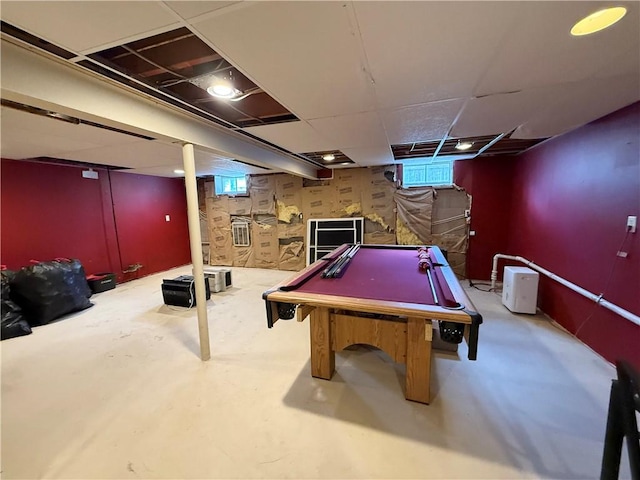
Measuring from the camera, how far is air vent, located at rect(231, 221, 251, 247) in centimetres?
630

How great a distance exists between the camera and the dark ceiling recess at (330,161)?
13.2ft

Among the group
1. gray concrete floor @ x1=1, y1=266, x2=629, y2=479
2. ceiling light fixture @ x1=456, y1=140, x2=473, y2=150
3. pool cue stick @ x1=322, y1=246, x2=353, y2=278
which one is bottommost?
gray concrete floor @ x1=1, y1=266, x2=629, y2=479

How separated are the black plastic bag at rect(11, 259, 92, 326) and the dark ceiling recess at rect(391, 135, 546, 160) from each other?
15.7 feet

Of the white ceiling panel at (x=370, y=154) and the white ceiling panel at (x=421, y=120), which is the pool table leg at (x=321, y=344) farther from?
the white ceiling panel at (x=370, y=154)

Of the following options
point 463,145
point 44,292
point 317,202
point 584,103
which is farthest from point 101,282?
point 584,103

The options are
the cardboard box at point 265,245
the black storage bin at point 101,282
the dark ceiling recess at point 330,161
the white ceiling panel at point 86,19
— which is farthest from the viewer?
the cardboard box at point 265,245

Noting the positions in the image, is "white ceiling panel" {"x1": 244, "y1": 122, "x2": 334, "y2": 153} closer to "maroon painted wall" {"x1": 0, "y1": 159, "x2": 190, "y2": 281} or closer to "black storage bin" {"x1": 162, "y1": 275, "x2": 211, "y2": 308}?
"black storage bin" {"x1": 162, "y1": 275, "x2": 211, "y2": 308}

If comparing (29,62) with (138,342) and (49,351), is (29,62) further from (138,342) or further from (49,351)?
(49,351)

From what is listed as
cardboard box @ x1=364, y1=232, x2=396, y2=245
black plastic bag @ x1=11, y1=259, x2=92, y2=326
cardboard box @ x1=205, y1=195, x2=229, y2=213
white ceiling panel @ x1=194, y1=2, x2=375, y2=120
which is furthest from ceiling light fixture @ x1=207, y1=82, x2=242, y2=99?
cardboard box @ x1=205, y1=195, x2=229, y2=213

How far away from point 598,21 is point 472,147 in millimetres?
2850

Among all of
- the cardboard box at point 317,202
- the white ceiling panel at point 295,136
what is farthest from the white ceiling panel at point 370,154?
the cardboard box at point 317,202

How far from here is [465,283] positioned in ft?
15.3

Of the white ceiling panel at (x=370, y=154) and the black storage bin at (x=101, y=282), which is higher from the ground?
the white ceiling panel at (x=370, y=154)

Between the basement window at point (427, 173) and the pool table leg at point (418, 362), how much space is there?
12.4 feet
